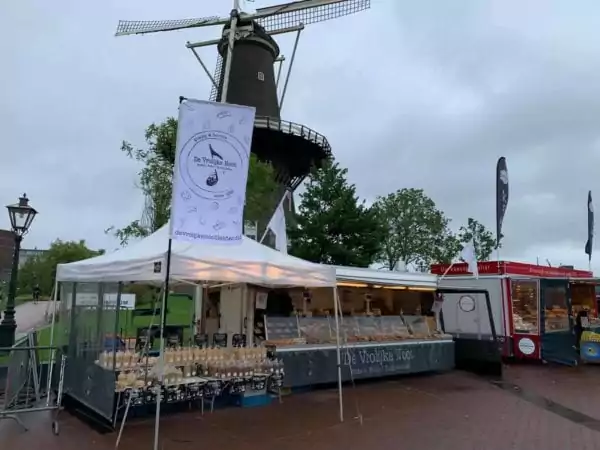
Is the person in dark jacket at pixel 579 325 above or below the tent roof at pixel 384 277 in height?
below

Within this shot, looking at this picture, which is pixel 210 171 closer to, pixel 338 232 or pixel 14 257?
pixel 14 257

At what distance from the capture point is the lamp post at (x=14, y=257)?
29.3 feet

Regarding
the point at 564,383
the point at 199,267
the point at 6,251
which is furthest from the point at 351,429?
the point at 6,251

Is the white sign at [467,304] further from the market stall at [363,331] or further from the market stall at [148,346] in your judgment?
the market stall at [148,346]

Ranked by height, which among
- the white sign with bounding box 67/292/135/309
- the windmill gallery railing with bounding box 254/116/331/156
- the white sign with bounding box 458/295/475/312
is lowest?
the white sign with bounding box 67/292/135/309

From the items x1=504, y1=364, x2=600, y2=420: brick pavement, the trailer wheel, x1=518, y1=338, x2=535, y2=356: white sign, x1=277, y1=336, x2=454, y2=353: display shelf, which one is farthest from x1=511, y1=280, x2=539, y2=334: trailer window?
the trailer wheel

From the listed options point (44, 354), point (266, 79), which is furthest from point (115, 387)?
point (266, 79)

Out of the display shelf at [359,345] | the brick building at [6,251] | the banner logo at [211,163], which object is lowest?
the display shelf at [359,345]

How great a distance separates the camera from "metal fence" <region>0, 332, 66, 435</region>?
22.4 ft

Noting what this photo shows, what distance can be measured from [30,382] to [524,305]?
1206 centimetres

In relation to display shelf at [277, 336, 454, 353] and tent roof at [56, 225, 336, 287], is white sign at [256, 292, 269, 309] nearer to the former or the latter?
display shelf at [277, 336, 454, 353]

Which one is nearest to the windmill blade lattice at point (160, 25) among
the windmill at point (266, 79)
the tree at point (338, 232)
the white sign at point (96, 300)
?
the windmill at point (266, 79)

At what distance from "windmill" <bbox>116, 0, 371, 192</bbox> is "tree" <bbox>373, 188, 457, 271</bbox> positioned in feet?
18.9

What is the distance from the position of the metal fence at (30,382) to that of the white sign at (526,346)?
11469 mm
